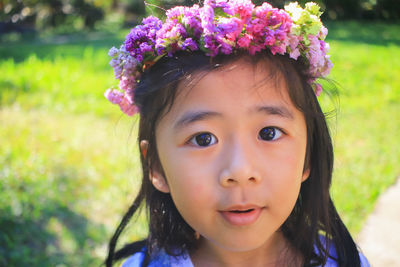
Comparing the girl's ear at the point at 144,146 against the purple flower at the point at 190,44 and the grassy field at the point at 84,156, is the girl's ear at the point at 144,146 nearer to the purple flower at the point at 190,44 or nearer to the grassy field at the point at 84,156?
the grassy field at the point at 84,156

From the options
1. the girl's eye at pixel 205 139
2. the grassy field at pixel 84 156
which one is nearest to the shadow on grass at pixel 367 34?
the grassy field at pixel 84 156

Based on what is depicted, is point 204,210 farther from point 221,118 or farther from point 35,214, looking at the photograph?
point 35,214

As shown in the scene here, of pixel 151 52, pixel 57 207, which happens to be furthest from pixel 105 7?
pixel 151 52

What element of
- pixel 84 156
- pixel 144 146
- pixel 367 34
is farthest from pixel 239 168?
pixel 367 34

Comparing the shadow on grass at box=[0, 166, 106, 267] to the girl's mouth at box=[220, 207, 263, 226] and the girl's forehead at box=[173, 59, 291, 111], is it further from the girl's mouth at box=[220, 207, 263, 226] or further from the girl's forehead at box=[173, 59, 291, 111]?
the girl's forehead at box=[173, 59, 291, 111]

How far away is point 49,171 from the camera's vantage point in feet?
12.9

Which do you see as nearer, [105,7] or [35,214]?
[35,214]

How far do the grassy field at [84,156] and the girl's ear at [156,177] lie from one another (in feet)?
1.10

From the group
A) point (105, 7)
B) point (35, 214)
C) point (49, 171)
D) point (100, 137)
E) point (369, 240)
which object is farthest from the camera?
point (105, 7)

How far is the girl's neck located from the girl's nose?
0.55 meters

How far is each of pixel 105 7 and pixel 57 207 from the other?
19.6 meters

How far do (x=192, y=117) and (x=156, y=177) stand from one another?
17.3 inches

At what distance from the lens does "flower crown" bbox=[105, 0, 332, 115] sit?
1.59m

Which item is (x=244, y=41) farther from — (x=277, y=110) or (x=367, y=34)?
(x=367, y=34)
